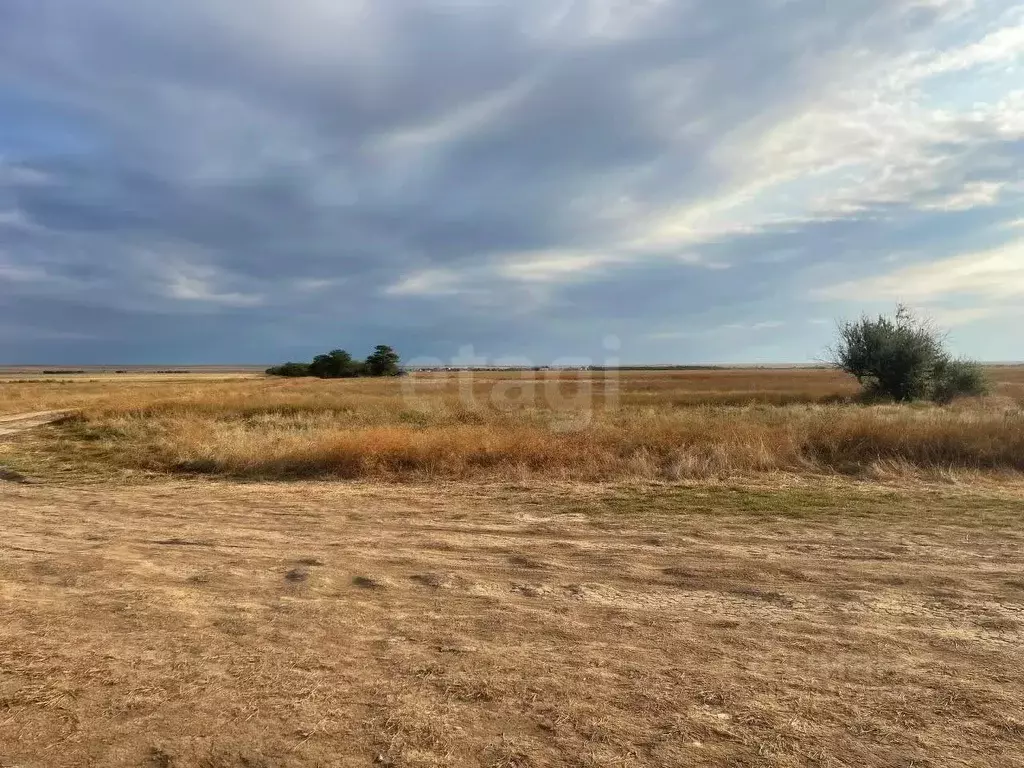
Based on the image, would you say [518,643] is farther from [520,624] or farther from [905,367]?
[905,367]

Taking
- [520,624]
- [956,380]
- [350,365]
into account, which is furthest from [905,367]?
[350,365]

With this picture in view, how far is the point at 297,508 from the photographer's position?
8695 millimetres

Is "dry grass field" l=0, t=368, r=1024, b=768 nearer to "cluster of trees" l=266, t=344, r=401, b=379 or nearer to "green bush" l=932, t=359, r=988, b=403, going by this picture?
"green bush" l=932, t=359, r=988, b=403

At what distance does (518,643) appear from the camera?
4.00 metres

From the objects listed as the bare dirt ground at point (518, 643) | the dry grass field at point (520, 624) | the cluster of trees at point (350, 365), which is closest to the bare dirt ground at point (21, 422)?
the dry grass field at point (520, 624)

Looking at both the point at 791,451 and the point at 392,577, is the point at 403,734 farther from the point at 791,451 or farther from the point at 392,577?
the point at 791,451

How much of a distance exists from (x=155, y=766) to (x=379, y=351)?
117770mm

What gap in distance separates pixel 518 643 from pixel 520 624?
12.4 inches

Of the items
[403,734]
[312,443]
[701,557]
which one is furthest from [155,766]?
[312,443]

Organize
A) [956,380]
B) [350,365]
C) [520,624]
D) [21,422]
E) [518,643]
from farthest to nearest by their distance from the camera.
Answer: [350,365] → [956,380] → [21,422] → [520,624] → [518,643]

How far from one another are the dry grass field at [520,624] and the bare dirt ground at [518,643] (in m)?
0.02

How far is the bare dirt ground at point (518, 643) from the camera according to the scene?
2.91m

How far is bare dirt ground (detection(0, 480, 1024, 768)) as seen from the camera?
9.55ft

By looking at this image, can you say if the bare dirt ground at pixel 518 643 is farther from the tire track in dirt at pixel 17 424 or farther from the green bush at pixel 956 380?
the green bush at pixel 956 380
